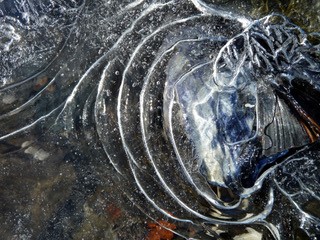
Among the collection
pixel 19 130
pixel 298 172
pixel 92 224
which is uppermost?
pixel 19 130

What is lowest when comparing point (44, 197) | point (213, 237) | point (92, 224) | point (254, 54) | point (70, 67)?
point (213, 237)

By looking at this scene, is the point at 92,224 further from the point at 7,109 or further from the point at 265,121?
the point at 265,121

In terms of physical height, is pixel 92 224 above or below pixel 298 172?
above

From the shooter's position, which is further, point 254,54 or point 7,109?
point 7,109

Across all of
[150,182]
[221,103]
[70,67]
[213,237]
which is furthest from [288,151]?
[70,67]

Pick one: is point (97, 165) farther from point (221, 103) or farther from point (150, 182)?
point (221, 103)

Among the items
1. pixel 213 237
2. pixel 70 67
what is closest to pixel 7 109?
pixel 70 67
